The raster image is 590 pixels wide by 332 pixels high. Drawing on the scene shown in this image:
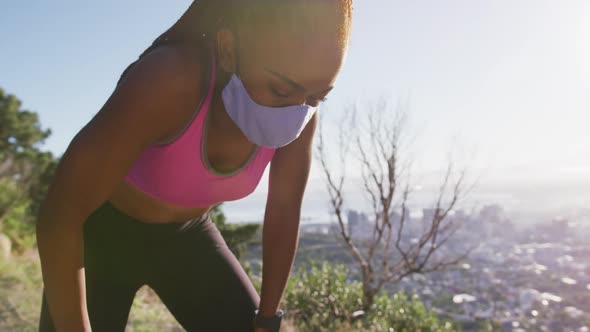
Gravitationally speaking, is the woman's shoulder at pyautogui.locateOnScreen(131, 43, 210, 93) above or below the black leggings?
above

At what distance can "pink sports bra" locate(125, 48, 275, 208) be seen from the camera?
106 cm

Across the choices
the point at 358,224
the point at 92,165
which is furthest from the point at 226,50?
the point at 358,224

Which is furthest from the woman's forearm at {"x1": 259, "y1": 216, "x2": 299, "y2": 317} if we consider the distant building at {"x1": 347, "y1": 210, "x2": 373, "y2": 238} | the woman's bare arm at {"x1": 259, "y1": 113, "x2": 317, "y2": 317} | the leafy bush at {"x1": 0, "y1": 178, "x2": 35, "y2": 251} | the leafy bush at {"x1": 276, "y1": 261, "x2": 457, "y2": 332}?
the leafy bush at {"x1": 0, "y1": 178, "x2": 35, "y2": 251}

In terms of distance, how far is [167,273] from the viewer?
55.9 inches

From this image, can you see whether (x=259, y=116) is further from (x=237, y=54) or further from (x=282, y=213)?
(x=282, y=213)

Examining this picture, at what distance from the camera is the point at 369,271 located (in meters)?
6.78

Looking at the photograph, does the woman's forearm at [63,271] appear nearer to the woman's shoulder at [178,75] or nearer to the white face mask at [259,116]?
the woman's shoulder at [178,75]

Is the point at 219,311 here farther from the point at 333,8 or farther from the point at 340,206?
the point at 340,206

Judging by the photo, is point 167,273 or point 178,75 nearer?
point 178,75

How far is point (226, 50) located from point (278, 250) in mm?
734

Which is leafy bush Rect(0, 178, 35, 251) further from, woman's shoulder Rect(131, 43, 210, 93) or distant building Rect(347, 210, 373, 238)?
woman's shoulder Rect(131, 43, 210, 93)

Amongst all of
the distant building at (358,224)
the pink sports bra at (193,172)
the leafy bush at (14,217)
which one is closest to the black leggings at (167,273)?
the pink sports bra at (193,172)

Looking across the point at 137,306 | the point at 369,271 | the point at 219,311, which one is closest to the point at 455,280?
the point at 369,271

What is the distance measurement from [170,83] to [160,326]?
410 centimetres
